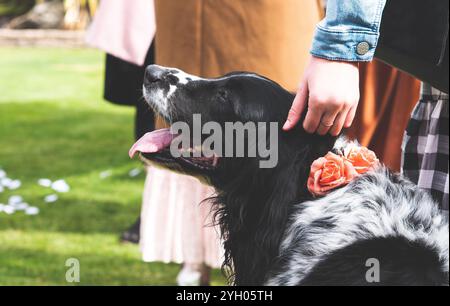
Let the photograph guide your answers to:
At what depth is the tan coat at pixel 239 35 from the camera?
3.27 m

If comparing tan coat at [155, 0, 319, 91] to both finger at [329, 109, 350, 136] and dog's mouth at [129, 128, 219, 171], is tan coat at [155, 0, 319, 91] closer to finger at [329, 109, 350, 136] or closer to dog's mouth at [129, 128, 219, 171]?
dog's mouth at [129, 128, 219, 171]

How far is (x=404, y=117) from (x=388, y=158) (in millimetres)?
235

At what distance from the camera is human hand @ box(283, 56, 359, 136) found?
1985mm

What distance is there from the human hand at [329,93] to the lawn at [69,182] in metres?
2.15

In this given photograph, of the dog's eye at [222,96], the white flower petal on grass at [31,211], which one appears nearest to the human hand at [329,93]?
the dog's eye at [222,96]

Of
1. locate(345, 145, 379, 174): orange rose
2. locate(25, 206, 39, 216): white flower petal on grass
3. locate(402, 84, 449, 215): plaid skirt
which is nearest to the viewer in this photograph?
locate(345, 145, 379, 174): orange rose

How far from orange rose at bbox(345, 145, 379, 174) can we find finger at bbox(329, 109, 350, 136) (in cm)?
13

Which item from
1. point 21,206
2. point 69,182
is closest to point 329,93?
point 21,206

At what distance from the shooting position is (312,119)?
2070mm

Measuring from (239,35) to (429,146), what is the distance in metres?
1.06

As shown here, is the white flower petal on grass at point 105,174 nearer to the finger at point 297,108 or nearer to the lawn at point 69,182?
the lawn at point 69,182

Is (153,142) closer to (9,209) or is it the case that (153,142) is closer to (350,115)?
(350,115)

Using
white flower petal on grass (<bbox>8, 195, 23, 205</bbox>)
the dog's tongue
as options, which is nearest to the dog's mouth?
the dog's tongue
